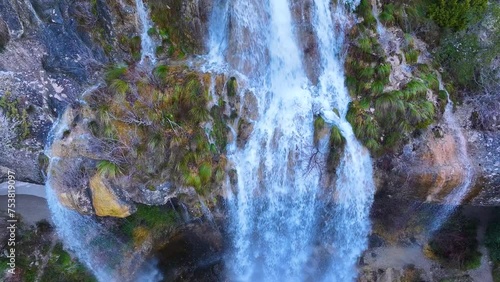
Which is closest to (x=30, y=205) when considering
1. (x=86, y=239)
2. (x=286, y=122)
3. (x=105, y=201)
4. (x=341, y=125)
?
(x=86, y=239)

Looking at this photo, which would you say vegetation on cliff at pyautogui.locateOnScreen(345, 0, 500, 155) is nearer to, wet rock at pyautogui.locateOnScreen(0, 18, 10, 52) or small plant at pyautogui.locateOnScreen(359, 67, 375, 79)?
small plant at pyautogui.locateOnScreen(359, 67, 375, 79)

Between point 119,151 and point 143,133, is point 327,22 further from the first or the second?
point 119,151

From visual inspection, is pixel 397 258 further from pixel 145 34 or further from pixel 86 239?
pixel 145 34

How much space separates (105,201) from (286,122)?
686 cm

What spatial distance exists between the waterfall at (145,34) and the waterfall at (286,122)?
2082 millimetres

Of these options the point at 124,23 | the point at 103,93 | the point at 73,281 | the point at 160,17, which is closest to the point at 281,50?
the point at 160,17

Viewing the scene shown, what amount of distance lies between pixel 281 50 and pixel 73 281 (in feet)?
40.0

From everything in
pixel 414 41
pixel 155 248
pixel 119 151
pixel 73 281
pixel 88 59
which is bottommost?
pixel 73 281

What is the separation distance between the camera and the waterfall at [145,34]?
11.5 meters

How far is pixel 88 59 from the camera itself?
37.2 ft

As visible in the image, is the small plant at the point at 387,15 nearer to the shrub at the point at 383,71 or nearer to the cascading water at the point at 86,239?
the shrub at the point at 383,71

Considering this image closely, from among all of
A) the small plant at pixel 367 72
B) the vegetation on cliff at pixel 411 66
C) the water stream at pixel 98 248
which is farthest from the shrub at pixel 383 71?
the water stream at pixel 98 248

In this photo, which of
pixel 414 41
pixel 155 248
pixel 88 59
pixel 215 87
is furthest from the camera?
pixel 155 248

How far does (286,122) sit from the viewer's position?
12805 millimetres
